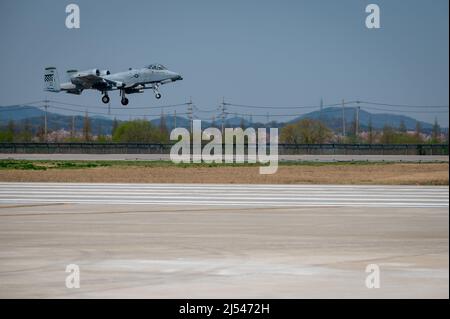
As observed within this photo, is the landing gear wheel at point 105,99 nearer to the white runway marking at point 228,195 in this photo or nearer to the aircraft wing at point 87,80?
the aircraft wing at point 87,80

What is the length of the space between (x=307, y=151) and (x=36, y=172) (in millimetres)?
34311

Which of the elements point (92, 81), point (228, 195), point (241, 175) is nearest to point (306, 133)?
point (92, 81)

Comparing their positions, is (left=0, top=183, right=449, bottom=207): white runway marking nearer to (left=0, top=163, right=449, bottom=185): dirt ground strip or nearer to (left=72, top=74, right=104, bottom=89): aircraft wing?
(left=0, top=163, right=449, bottom=185): dirt ground strip

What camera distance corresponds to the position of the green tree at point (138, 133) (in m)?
95.1

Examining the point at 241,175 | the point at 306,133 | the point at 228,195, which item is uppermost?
the point at 306,133

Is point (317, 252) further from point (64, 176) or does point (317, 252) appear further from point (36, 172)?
point (36, 172)

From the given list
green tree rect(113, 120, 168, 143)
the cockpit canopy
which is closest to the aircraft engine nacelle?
the cockpit canopy

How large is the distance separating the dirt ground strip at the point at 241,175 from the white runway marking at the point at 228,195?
4.51m

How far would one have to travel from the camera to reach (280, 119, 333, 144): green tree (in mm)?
101625

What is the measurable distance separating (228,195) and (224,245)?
40.6 feet

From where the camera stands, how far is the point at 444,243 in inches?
590

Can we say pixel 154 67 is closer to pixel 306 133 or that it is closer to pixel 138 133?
pixel 138 133

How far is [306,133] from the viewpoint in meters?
104

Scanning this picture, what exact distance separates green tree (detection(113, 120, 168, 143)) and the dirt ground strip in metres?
44.7
